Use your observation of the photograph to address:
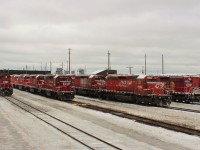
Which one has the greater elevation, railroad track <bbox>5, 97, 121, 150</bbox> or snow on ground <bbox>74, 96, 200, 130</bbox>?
railroad track <bbox>5, 97, 121, 150</bbox>

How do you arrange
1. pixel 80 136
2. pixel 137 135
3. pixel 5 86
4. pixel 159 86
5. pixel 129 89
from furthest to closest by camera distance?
pixel 5 86 → pixel 129 89 → pixel 159 86 → pixel 137 135 → pixel 80 136

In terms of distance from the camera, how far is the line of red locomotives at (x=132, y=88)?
131 ft

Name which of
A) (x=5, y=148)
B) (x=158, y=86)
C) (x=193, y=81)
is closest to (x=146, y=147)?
(x=5, y=148)

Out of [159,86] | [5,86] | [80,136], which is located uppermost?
[159,86]

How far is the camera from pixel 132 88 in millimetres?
43000

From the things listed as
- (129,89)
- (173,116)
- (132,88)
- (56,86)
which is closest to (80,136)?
(173,116)

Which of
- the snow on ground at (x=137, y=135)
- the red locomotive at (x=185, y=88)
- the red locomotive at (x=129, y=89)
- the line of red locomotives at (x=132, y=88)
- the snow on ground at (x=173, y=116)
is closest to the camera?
the snow on ground at (x=137, y=135)

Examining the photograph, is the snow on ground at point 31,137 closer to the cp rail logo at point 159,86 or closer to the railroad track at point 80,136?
the railroad track at point 80,136

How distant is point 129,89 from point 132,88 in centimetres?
81

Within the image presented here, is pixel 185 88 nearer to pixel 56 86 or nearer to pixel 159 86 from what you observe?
pixel 159 86

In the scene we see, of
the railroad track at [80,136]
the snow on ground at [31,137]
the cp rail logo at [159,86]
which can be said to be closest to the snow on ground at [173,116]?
the cp rail logo at [159,86]

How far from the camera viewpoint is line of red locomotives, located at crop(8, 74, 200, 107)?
1567 inches

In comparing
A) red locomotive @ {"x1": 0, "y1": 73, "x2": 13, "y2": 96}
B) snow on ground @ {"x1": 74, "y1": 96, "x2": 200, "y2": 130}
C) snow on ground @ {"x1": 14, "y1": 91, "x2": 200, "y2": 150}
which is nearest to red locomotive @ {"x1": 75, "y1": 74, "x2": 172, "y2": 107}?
snow on ground @ {"x1": 74, "y1": 96, "x2": 200, "y2": 130}

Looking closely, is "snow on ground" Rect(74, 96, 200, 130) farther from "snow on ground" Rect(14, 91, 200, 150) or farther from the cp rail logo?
the cp rail logo
